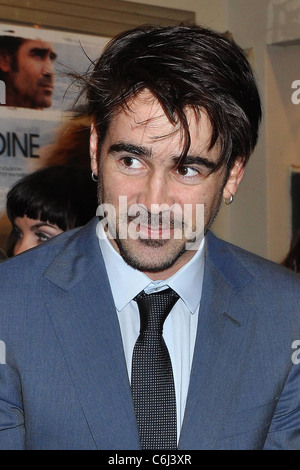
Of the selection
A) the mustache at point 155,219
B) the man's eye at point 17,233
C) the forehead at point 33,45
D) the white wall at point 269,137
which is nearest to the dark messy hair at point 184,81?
the mustache at point 155,219

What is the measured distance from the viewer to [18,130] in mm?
2898

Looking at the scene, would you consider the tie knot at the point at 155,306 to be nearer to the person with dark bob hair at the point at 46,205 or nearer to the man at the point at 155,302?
the man at the point at 155,302

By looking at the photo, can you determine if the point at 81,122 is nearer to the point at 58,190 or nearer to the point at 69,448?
the point at 58,190

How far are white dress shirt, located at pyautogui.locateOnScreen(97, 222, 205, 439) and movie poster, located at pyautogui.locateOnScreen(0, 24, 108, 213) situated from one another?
1.35 meters

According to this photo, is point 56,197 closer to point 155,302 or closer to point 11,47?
point 11,47

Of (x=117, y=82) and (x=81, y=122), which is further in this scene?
(x=81, y=122)

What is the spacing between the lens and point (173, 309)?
63.9 inches

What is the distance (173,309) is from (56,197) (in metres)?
1.21

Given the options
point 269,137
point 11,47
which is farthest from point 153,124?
point 269,137

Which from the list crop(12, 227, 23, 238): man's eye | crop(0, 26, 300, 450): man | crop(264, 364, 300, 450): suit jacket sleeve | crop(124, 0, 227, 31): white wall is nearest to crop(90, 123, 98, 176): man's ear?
crop(0, 26, 300, 450): man

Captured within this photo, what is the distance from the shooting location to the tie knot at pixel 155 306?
1.56m

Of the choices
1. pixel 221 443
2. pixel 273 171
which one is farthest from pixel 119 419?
pixel 273 171

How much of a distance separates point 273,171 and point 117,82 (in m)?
2.00
